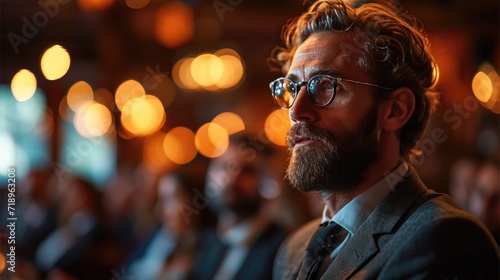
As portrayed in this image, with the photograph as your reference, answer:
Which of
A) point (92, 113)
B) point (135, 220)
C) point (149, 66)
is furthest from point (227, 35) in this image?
point (135, 220)

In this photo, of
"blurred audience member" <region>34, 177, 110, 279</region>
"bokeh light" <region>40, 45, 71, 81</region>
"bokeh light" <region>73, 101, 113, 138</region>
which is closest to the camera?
"blurred audience member" <region>34, 177, 110, 279</region>

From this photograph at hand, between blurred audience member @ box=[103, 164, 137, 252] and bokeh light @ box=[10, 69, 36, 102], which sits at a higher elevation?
bokeh light @ box=[10, 69, 36, 102]

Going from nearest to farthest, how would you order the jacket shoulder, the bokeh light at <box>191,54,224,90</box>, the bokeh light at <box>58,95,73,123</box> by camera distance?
the jacket shoulder → the bokeh light at <box>191,54,224,90</box> → the bokeh light at <box>58,95,73,123</box>

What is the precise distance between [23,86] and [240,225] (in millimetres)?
6754

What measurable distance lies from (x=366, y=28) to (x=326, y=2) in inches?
6.8

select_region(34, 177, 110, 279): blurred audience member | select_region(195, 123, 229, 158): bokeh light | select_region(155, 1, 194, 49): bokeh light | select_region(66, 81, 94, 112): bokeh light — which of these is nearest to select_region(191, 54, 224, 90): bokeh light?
select_region(155, 1, 194, 49): bokeh light

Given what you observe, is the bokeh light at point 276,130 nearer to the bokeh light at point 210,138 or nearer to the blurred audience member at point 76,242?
the bokeh light at point 210,138

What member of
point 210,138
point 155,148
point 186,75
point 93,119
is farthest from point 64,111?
point 186,75

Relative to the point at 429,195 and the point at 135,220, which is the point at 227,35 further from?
the point at 429,195

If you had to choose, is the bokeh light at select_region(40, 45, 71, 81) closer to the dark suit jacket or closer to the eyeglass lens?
the eyeglass lens

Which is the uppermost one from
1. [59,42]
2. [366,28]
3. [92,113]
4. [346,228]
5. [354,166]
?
[366,28]

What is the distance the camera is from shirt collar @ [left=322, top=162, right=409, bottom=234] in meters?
1.71

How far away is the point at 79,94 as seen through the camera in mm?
9578

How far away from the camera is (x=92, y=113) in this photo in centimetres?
895
